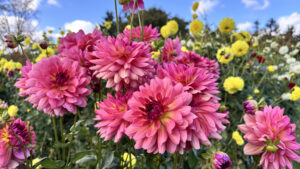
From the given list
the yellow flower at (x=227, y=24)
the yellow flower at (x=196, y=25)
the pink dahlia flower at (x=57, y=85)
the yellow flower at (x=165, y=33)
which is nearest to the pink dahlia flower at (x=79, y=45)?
the pink dahlia flower at (x=57, y=85)

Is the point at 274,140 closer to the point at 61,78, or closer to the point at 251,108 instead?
the point at 251,108

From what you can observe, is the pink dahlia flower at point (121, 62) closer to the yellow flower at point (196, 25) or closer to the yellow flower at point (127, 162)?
the yellow flower at point (127, 162)

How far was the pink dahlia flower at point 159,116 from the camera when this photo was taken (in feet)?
1.36

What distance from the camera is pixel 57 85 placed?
22.6 inches

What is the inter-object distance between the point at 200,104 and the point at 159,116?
102 mm

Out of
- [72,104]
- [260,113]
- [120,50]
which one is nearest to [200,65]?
[260,113]

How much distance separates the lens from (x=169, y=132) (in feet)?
1.35

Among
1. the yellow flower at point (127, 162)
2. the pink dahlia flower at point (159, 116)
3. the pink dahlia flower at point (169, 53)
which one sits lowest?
the yellow flower at point (127, 162)

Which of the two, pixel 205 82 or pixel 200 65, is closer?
pixel 205 82

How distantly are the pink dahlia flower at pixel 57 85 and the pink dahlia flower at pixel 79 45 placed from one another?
21 millimetres

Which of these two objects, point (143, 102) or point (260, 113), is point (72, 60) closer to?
point (143, 102)

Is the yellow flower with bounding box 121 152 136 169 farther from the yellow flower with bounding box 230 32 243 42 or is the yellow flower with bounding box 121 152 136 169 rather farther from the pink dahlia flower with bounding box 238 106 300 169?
the yellow flower with bounding box 230 32 243 42

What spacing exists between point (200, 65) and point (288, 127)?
343 millimetres

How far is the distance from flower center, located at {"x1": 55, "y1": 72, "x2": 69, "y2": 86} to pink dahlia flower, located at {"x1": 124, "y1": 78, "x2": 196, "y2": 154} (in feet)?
0.81
